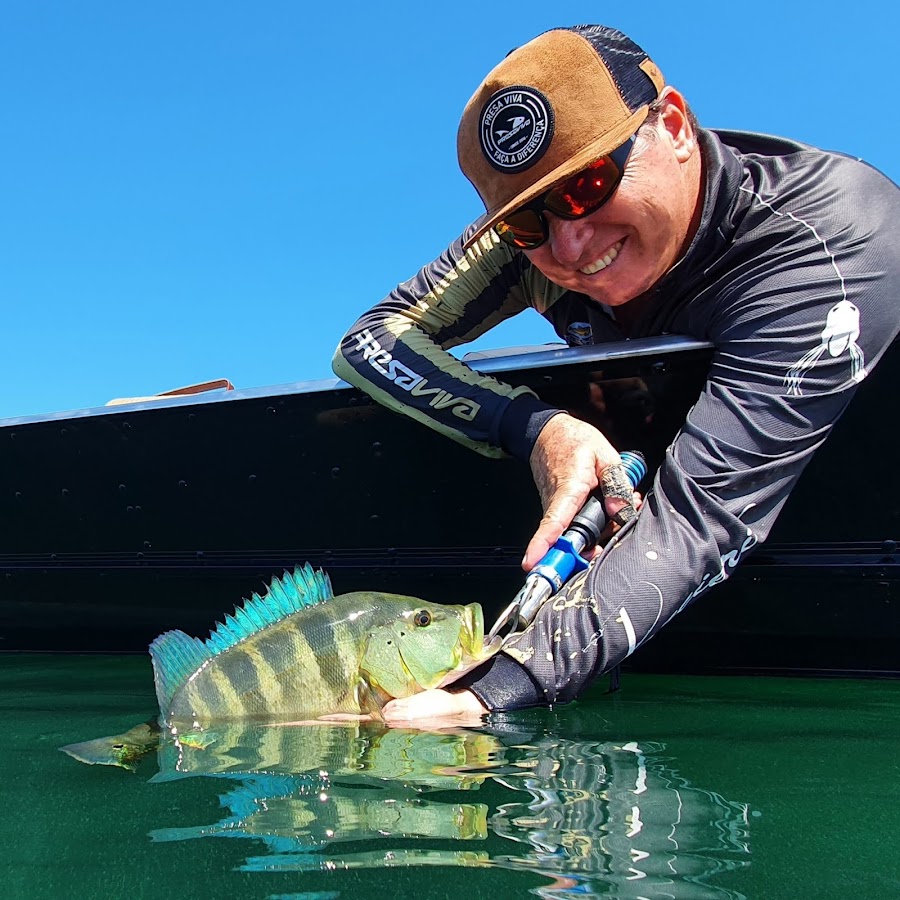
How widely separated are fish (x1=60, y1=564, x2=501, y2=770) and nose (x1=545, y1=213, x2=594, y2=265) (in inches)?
40.2

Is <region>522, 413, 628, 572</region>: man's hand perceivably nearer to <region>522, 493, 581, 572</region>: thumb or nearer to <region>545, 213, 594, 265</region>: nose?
<region>522, 493, 581, 572</region>: thumb

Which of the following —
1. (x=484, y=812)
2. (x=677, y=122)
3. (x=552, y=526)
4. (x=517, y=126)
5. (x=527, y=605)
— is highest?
(x=677, y=122)

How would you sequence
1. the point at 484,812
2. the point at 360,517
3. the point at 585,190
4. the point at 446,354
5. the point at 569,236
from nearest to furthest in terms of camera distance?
the point at 484,812, the point at 585,190, the point at 569,236, the point at 446,354, the point at 360,517

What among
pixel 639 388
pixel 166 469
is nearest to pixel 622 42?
pixel 639 388

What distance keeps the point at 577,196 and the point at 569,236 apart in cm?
12

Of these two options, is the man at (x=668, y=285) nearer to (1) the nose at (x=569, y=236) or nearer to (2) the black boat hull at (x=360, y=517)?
(1) the nose at (x=569, y=236)

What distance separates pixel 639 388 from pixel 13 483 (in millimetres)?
2938

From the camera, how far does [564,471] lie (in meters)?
2.35

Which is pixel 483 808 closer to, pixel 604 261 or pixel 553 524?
pixel 553 524

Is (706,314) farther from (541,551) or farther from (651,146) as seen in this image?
(541,551)

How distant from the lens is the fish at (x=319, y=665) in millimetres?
2137

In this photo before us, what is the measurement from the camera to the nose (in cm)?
235

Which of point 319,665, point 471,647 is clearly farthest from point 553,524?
point 319,665

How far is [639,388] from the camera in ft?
8.91
